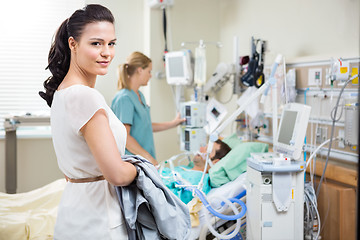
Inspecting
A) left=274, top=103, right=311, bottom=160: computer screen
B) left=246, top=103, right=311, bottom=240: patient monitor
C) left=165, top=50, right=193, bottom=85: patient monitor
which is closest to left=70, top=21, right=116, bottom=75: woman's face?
left=246, top=103, right=311, bottom=240: patient monitor

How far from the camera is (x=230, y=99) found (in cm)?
385

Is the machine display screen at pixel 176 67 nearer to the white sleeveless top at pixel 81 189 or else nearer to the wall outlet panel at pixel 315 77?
the wall outlet panel at pixel 315 77

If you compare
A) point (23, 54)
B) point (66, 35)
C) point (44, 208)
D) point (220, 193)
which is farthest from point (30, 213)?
point (66, 35)

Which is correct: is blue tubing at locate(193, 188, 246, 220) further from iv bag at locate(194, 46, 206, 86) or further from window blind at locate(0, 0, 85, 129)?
iv bag at locate(194, 46, 206, 86)

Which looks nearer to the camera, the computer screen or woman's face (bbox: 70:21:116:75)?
woman's face (bbox: 70:21:116:75)

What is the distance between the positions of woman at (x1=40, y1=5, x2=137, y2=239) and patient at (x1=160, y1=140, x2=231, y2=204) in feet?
4.35

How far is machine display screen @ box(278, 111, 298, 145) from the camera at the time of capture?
2.25 meters

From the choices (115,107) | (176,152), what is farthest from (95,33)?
(176,152)

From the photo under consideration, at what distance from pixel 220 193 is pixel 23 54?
4.61 feet

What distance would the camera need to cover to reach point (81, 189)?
1.19 meters

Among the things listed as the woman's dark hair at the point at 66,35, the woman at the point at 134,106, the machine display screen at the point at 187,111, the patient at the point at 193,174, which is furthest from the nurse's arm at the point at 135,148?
the woman's dark hair at the point at 66,35

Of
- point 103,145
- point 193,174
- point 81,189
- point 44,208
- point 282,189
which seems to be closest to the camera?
point 103,145

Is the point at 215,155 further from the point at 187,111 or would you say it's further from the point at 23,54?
the point at 23,54

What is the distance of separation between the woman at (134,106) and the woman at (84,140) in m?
1.44
